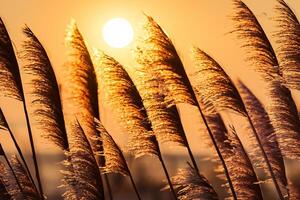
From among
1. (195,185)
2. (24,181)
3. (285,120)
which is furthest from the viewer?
(285,120)

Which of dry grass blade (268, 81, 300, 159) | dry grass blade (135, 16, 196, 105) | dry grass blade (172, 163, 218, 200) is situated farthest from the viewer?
dry grass blade (268, 81, 300, 159)

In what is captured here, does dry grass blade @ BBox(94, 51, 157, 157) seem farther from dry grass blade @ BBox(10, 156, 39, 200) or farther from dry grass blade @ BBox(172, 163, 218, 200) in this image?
dry grass blade @ BBox(10, 156, 39, 200)

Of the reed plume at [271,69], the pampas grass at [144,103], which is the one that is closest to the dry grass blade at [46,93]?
the pampas grass at [144,103]

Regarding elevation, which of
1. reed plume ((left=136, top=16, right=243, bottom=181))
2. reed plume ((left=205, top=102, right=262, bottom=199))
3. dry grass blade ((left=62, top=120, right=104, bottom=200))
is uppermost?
reed plume ((left=136, top=16, right=243, bottom=181))

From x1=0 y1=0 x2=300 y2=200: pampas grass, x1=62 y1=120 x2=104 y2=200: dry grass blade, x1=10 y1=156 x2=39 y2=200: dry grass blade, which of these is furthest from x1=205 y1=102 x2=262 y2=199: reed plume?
x1=10 y1=156 x2=39 y2=200: dry grass blade

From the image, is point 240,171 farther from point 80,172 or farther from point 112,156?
point 80,172

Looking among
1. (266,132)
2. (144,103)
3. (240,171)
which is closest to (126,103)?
(144,103)
